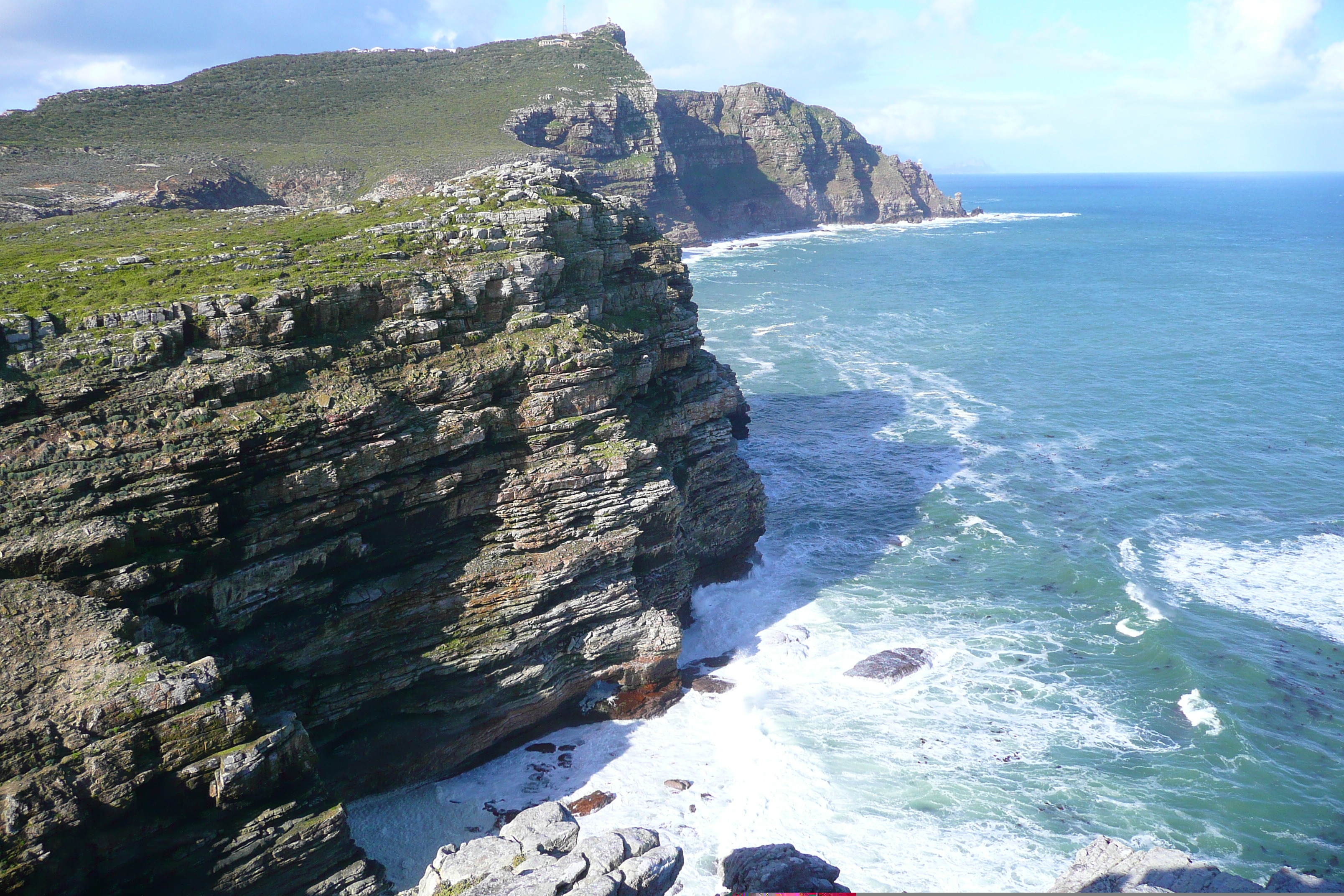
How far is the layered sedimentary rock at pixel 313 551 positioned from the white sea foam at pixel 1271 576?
28027 millimetres

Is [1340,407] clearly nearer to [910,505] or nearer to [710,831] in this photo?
[910,505]

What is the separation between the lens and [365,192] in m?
98.4

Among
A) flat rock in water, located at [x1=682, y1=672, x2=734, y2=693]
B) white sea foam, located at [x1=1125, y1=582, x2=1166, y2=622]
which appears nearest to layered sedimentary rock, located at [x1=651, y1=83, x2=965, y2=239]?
white sea foam, located at [x1=1125, y1=582, x2=1166, y2=622]

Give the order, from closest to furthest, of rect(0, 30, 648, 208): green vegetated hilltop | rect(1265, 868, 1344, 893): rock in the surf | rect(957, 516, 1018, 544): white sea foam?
rect(1265, 868, 1344, 893): rock in the surf
rect(957, 516, 1018, 544): white sea foam
rect(0, 30, 648, 208): green vegetated hilltop

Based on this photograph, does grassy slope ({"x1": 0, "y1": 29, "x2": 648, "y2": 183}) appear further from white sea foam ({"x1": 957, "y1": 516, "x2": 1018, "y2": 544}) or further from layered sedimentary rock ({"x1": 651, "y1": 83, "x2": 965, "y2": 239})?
white sea foam ({"x1": 957, "y1": 516, "x2": 1018, "y2": 544})

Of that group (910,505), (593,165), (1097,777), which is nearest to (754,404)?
(910,505)

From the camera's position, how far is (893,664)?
36.6 metres

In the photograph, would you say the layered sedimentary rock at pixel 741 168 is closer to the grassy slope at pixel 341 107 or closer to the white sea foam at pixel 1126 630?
the grassy slope at pixel 341 107

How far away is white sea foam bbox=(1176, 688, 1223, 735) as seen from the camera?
32500 millimetres

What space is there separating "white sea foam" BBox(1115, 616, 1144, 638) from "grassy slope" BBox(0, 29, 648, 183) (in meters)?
99.8

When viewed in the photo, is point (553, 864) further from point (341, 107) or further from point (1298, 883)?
point (341, 107)

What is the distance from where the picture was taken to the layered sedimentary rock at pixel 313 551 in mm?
20797

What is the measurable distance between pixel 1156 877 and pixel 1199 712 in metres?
13.1

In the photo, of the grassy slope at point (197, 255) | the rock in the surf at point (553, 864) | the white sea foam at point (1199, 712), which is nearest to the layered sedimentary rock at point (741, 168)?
the grassy slope at point (197, 255)
